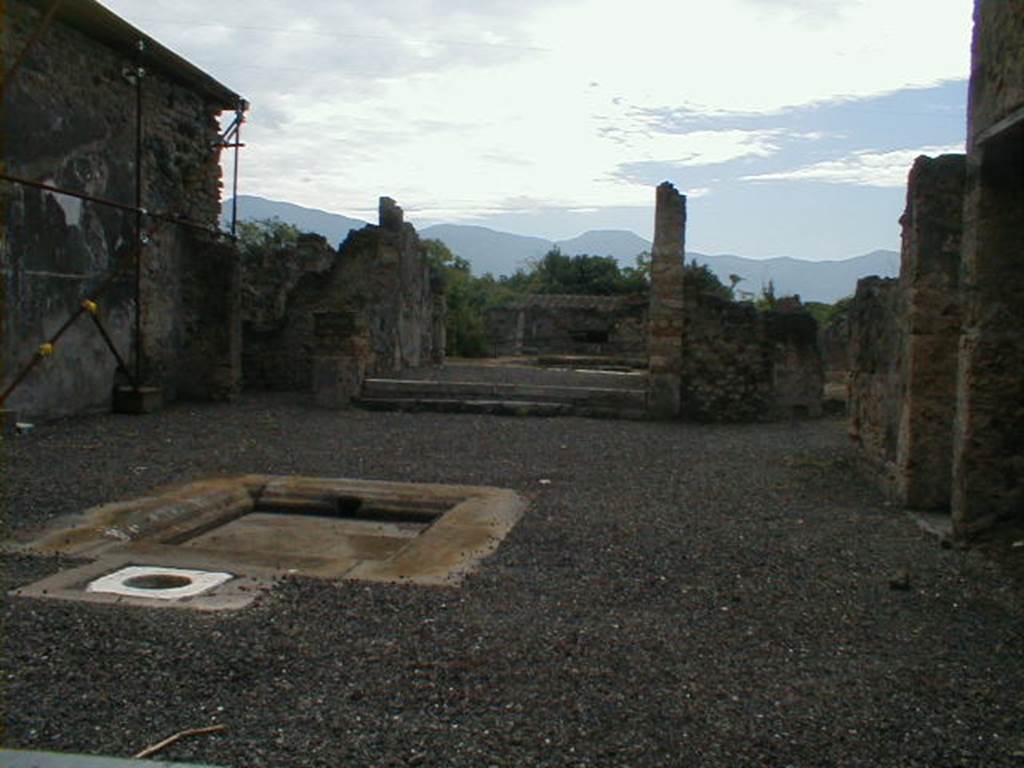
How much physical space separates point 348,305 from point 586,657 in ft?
42.5

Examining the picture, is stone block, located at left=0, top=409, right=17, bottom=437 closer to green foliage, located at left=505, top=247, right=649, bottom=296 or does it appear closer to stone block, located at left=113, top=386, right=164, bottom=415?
stone block, located at left=113, top=386, right=164, bottom=415

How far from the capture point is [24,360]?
32.5 ft

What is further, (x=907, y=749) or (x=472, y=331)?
(x=472, y=331)

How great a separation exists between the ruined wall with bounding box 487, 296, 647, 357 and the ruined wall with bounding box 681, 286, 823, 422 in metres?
12.5

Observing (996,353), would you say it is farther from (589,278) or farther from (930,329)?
(589,278)

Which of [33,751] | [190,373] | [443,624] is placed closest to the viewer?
[33,751]

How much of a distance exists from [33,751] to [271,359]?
44.3 feet

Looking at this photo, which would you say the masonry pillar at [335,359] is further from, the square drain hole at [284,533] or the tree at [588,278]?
the tree at [588,278]

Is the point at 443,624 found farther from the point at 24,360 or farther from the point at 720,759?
the point at 24,360

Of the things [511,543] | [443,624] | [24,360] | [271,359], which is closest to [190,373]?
[271,359]

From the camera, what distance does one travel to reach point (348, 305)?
15977 mm

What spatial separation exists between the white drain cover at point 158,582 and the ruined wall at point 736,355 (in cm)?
940

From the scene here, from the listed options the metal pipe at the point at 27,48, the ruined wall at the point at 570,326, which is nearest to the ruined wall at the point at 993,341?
the metal pipe at the point at 27,48

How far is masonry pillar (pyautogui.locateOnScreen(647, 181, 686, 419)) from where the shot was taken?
13.0 metres
